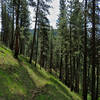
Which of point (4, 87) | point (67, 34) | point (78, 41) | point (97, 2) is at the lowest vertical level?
point (4, 87)

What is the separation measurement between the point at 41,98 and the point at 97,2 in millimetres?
9993

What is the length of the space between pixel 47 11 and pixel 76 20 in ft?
16.4

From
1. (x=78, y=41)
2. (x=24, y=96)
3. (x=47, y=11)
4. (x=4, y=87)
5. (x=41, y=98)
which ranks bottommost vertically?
(x=41, y=98)

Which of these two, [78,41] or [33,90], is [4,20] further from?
[33,90]

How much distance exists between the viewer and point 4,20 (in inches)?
1299

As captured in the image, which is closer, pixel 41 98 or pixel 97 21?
pixel 41 98

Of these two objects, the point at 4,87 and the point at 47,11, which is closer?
the point at 4,87

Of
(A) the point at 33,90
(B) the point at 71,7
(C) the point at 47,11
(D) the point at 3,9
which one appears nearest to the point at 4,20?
(D) the point at 3,9

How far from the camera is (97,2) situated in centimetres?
1069

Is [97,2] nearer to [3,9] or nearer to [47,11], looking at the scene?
[47,11]

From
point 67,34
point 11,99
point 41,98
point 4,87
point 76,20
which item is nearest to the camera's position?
point 11,99

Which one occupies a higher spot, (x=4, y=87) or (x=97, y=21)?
(x=97, y=21)

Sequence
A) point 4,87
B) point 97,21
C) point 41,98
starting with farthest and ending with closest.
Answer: point 97,21 < point 41,98 < point 4,87

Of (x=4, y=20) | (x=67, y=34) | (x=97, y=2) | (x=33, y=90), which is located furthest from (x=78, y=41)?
(x=4, y=20)
